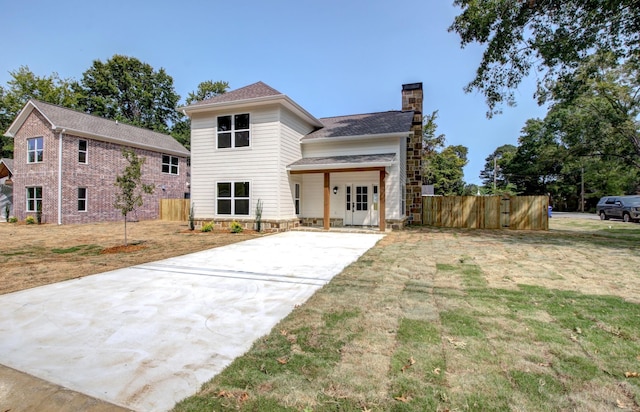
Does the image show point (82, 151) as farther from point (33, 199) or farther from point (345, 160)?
point (345, 160)

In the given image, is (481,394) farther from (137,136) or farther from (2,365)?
(137,136)

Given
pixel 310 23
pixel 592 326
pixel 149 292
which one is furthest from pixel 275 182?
pixel 592 326

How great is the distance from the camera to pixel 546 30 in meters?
12.2

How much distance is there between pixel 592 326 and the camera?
3.25 metres

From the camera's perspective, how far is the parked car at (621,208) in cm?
1759

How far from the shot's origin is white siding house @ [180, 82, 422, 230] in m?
12.8

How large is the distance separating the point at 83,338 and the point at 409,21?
1453 centimetres

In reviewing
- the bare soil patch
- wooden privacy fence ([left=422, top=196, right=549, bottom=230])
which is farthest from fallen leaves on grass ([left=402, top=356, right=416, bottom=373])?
wooden privacy fence ([left=422, top=196, right=549, bottom=230])

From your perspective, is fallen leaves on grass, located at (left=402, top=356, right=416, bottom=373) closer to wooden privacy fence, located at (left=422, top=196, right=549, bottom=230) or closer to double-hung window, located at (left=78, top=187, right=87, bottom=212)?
A: wooden privacy fence, located at (left=422, top=196, right=549, bottom=230)

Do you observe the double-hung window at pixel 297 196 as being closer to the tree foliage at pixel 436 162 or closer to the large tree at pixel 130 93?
the tree foliage at pixel 436 162

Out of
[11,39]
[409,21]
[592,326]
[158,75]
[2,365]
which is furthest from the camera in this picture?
[158,75]

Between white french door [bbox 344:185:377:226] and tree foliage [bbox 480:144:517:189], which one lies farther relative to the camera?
tree foliage [bbox 480:144:517:189]

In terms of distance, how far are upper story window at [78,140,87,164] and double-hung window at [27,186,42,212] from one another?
289 centimetres

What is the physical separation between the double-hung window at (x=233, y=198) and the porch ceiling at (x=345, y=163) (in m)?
2.32
